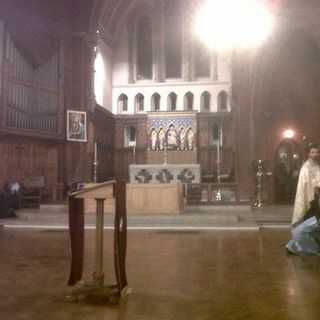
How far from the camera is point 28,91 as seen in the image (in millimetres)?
14820

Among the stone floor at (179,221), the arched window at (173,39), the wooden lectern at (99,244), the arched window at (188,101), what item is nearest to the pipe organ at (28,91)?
the stone floor at (179,221)

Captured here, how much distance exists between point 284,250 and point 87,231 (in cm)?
414

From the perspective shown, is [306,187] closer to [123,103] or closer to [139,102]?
[139,102]

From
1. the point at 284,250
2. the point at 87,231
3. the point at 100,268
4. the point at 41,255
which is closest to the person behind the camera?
the point at 100,268

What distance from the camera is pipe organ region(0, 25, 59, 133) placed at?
45.8 feet

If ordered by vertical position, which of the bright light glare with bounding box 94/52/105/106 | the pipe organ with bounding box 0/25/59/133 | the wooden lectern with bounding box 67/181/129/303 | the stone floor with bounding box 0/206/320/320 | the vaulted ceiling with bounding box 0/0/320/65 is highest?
the vaulted ceiling with bounding box 0/0/320/65

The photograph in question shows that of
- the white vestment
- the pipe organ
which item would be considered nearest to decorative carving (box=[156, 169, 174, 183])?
the pipe organ

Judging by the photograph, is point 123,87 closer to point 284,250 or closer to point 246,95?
point 246,95

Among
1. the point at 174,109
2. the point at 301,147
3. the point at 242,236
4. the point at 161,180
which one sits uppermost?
the point at 174,109

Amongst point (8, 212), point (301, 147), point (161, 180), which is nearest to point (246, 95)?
point (301, 147)

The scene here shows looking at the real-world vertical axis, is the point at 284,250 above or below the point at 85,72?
below

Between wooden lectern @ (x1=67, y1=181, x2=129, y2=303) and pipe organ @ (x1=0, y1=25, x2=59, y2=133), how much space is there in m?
9.91

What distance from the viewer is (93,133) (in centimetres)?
1733

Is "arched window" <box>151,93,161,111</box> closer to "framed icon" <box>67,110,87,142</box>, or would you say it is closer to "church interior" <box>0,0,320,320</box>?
"church interior" <box>0,0,320,320</box>
